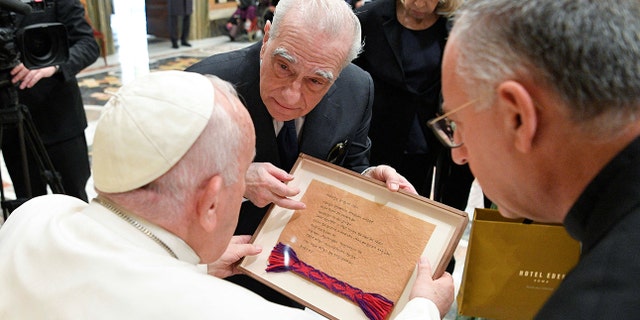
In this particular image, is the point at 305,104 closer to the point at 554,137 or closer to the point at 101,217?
the point at 101,217

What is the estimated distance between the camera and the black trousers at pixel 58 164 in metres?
3.03

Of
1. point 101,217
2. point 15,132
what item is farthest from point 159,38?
point 101,217

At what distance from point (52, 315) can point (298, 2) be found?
1.15 m

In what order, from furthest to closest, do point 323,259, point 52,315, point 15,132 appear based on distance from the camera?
point 15,132
point 323,259
point 52,315

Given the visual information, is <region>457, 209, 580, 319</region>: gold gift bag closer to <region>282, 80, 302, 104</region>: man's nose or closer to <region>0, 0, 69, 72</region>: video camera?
<region>282, 80, 302, 104</region>: man's nose

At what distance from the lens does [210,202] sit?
1102 millimetres

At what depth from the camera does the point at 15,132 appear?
2871 millimetres

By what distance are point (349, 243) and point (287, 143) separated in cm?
54

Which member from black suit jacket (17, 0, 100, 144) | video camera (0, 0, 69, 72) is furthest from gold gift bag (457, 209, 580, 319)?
black suit jacket (17, 0, 100, 144)

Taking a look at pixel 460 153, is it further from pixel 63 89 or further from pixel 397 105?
pixel 63 89

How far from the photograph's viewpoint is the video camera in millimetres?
2350

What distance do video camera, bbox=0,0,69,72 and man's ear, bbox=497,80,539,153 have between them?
→ 2185mm

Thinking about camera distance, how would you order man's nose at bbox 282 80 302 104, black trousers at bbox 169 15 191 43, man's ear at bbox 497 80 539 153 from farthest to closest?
black trousers at bbox 169 15 191 43 < man's nose at bbox 282 80 302 104 < man's ear at bbox 497 80 539 153

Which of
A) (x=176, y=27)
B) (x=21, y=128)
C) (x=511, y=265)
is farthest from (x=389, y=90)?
(x=176, y=27)
